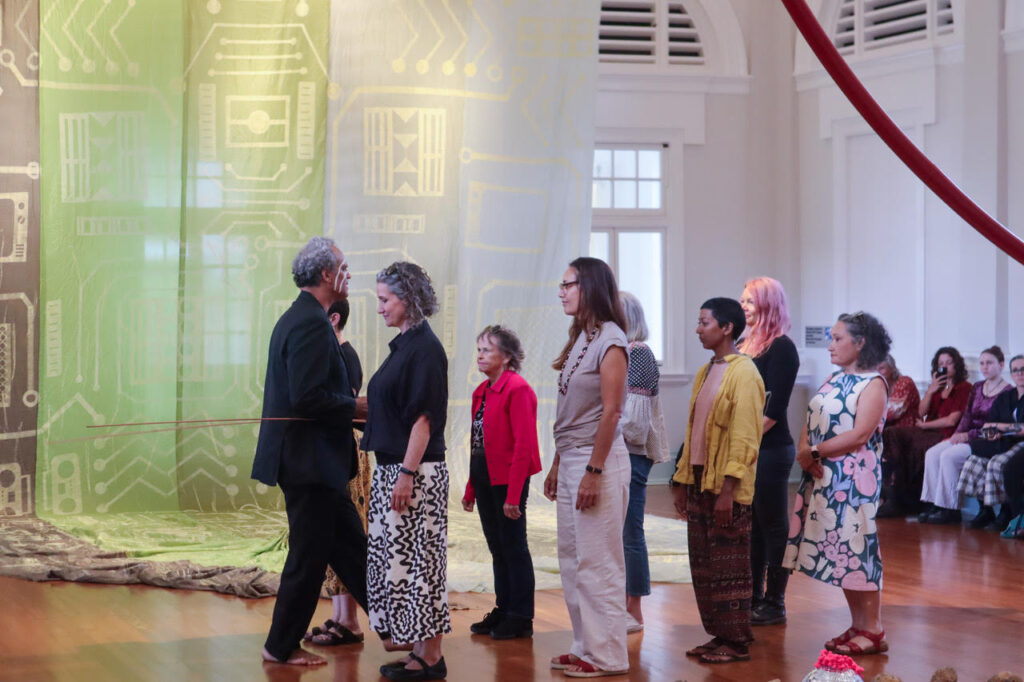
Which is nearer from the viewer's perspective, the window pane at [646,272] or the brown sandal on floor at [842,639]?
Result: the brown sandal on floor at [842,639]

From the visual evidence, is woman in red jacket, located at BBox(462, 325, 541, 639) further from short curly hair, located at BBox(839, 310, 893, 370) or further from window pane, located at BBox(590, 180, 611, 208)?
window pane, located at BBox(590, 180, 611, 208)

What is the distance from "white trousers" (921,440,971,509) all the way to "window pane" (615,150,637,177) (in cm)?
356

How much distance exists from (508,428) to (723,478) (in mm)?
908

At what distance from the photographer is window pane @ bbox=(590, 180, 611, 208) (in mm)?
10414

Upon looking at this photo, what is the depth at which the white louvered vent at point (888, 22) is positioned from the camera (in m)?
9.59

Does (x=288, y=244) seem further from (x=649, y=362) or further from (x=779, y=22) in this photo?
(x=779, y=22)

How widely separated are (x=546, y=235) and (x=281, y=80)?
6.36 ft

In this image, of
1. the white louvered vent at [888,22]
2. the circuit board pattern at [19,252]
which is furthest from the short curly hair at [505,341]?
the white louvered vent at [888,22]

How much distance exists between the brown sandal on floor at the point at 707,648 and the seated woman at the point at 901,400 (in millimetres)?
4820

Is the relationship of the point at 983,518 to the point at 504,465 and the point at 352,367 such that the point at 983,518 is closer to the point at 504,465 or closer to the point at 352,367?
the point at 504,465

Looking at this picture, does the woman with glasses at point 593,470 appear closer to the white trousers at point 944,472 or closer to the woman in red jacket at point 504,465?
the woman in red jacket at point 504,465

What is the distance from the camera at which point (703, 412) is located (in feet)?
14.2

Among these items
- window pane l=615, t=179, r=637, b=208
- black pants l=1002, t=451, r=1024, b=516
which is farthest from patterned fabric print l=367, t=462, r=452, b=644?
window pane l=615, t=179, r=637, b=208

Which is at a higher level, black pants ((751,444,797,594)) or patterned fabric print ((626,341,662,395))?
patterned fabric print ((626,341,662,395))
